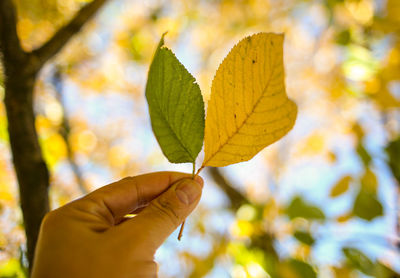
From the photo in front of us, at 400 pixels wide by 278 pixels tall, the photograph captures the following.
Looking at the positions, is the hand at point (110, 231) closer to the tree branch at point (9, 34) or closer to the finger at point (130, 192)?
the finger at point (130, 192)

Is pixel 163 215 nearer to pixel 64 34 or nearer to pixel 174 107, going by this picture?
pixel 174 107

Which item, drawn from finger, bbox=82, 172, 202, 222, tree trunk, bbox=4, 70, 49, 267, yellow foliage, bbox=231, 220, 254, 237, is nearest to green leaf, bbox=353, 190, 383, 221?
yellow foliage, bbox=231, 220, 254, 237

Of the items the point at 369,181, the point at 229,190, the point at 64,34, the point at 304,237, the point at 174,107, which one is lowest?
the point at 229,190

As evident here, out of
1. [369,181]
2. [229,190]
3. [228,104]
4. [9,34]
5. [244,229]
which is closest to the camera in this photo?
[228,104]

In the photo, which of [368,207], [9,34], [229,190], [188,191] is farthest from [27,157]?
[229,190]

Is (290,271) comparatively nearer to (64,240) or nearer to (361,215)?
(361,215)

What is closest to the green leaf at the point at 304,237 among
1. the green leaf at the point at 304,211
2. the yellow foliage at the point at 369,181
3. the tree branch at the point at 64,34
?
the green leaf at the point at 304,211

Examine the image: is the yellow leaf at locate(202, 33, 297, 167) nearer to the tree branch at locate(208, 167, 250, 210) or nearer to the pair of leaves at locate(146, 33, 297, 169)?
the pair of leaves at locate(146, 33, 297, 169)
